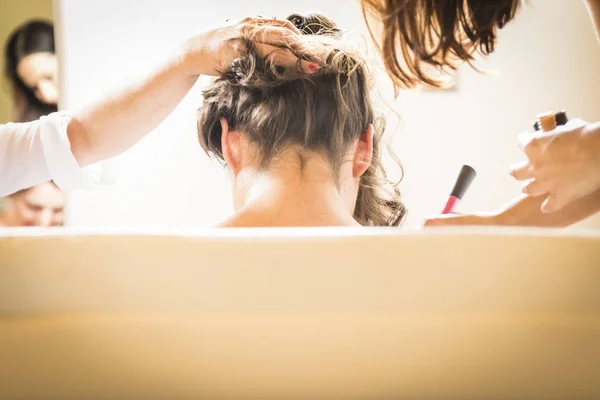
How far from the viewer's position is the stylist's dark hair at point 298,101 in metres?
0.83

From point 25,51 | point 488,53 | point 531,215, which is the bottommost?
point 531,215

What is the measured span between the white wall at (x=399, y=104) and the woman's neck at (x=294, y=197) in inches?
38.9

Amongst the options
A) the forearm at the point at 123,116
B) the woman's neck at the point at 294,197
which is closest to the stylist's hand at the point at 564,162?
the woman's neck at the point at 294,197

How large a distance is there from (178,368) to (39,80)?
4.88 ft

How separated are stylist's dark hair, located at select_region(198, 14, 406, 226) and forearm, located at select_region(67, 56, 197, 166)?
0.11 metres

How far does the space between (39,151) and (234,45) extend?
0.39 metres

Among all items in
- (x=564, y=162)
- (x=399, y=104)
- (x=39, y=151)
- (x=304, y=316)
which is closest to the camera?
(x=304, y=316)

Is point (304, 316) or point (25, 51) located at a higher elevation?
point (25, 51)

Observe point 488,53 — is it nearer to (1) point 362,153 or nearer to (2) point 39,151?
(1) point 362,153

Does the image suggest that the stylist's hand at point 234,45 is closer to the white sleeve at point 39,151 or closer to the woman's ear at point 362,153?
the woman's ear at point 362,153

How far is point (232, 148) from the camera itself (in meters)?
0.87

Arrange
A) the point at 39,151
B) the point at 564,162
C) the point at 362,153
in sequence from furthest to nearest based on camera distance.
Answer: the point at 39,151 < the point at 362,153 < the point at 564,162

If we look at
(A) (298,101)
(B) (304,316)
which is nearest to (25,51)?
(A) (298,101)

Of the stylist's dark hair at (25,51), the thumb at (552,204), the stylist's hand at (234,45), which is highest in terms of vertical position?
the stylist's dark hair at (25,51)
